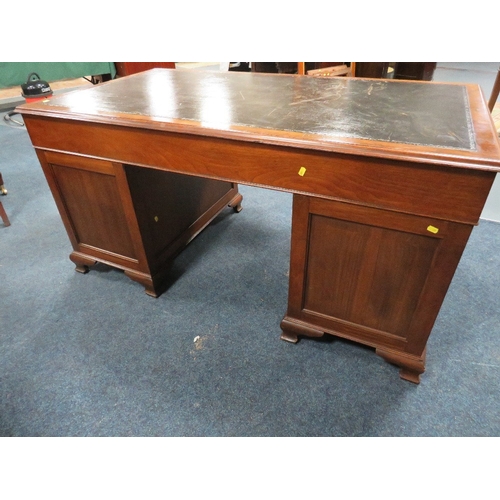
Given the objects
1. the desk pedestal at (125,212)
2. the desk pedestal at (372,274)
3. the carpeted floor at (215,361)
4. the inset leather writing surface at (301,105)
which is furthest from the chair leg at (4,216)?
the desk pedestal at (372,274)

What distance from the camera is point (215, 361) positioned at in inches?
53.4

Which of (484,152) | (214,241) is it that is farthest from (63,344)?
(484,152)

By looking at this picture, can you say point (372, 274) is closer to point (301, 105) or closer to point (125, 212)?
point (301, 105)

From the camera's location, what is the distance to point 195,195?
6.06ft

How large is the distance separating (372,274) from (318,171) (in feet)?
1.23

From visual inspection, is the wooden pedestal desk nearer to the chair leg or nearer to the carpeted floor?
the carpeted floor

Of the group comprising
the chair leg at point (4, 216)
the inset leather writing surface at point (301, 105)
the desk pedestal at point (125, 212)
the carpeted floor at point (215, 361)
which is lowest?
the carpeted floor at point (215, 361)

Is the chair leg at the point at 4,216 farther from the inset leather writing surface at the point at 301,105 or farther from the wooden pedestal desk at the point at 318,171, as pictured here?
the inset leather writing surface at the point at 301,105

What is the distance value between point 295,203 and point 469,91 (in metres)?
0.82

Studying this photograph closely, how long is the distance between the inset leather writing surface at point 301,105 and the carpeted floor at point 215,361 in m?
0.80

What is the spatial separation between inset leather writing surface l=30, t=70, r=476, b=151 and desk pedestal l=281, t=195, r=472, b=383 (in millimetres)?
209

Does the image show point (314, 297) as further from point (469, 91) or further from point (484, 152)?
point (469, 91)

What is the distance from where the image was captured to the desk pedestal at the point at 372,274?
3.26 feet

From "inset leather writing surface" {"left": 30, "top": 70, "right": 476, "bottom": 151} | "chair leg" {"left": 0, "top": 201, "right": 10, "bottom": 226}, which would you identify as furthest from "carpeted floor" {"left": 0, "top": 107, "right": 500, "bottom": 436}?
"inset leather writing surface" {"left": 30, "top": 70, "right": 476, "bottom": 151}
